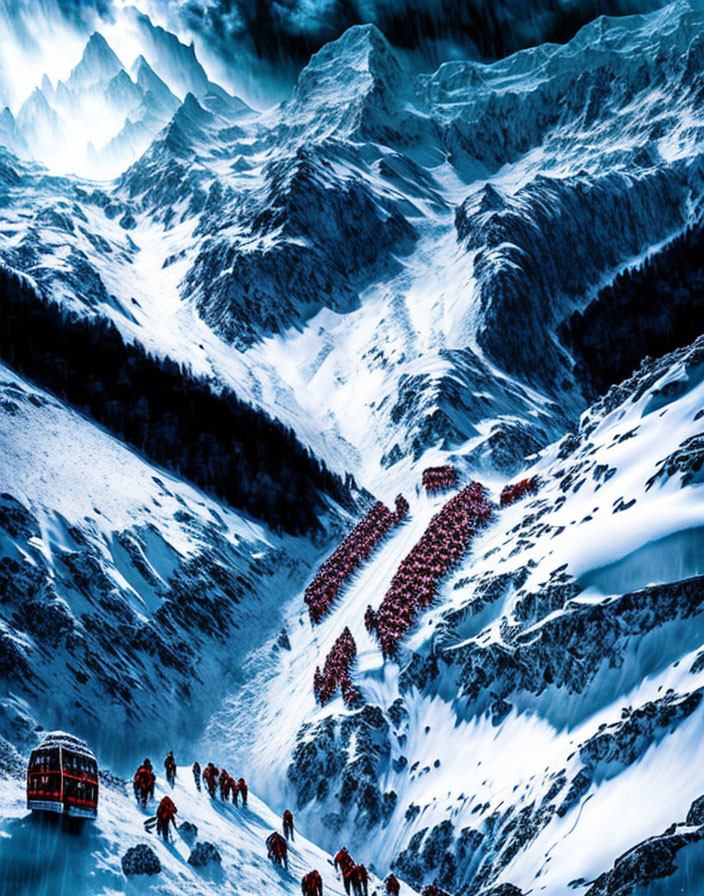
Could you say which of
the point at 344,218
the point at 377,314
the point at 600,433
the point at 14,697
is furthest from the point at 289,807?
the point at 344,218

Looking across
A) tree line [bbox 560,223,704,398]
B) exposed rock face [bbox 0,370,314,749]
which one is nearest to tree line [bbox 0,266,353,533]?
exposed rock face [bbox 0,370,314,749]

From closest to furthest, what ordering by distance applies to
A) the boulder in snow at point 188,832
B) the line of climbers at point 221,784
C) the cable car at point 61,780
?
the cable car at point 61,780 < the boulder in snow at point 188,832 < the line of climbers at point 221,784

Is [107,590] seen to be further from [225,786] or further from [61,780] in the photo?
[61,780]

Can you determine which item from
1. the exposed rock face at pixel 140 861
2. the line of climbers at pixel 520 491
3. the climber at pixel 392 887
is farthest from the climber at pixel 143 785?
the line of climbers at pixel 520 491

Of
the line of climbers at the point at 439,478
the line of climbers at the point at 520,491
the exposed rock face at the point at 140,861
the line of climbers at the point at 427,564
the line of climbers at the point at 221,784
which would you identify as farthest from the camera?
the line of climbers at the point at 439,478

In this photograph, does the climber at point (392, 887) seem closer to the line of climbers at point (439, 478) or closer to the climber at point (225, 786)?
the climber at point (225, 786)

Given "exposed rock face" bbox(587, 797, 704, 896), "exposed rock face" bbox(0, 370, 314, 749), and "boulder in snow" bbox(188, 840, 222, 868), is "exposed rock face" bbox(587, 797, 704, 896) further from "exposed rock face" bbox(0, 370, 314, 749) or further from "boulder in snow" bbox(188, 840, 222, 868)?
"exposed rock face" bbox(0, 370, 314, 749)
